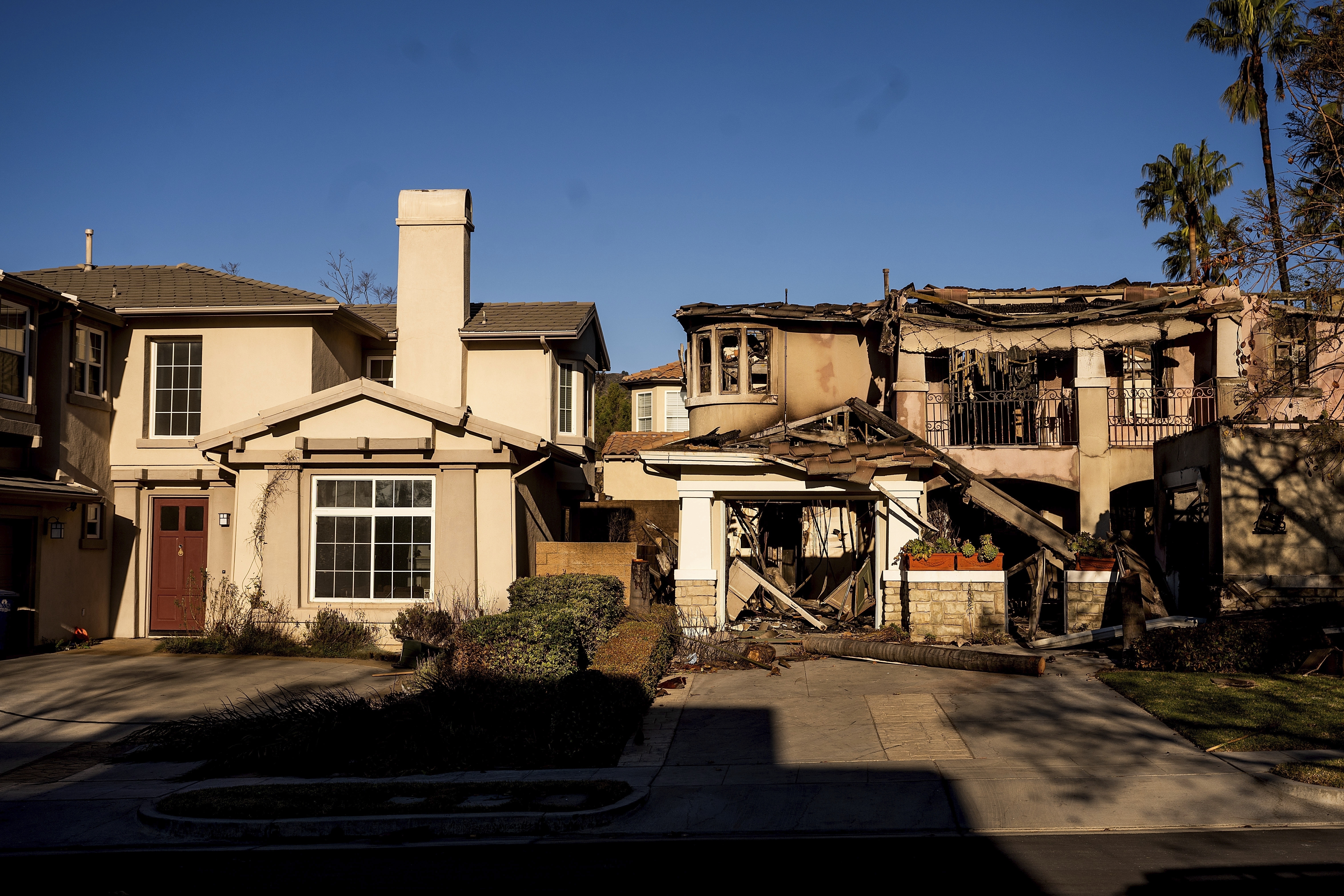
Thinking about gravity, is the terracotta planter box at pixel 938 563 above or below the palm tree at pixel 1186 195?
below

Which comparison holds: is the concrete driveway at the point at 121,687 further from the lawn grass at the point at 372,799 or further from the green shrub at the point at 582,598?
the lawn grass at the point at 372,799

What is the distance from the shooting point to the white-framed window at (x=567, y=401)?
70.8ft

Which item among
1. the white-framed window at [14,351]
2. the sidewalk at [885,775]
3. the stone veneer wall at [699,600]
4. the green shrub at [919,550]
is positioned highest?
the white-framed window at [14,351]

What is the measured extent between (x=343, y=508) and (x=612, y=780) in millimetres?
9915

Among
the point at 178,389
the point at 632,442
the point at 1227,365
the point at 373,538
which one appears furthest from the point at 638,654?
the point at 632,442

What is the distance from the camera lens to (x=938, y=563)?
51.1ft

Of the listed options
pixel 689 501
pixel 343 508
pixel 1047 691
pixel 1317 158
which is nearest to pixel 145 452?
pixel 343 508

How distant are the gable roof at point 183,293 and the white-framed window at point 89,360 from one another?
23.5 inches

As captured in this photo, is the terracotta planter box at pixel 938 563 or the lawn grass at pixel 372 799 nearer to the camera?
the lawn grass at pixel 372 799

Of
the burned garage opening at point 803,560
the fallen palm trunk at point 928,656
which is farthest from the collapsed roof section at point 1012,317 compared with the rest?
the fallen palm trunk at point 928,656

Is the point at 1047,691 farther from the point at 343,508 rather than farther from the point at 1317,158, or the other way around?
the point at 343,508

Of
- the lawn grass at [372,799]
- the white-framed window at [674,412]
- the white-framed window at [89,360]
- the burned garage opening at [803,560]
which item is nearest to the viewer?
the lawn grass at [372,799]

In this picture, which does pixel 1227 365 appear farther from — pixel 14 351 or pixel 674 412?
pixel 14 351

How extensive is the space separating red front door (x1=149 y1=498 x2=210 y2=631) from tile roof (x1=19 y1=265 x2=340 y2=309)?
3.82 m
